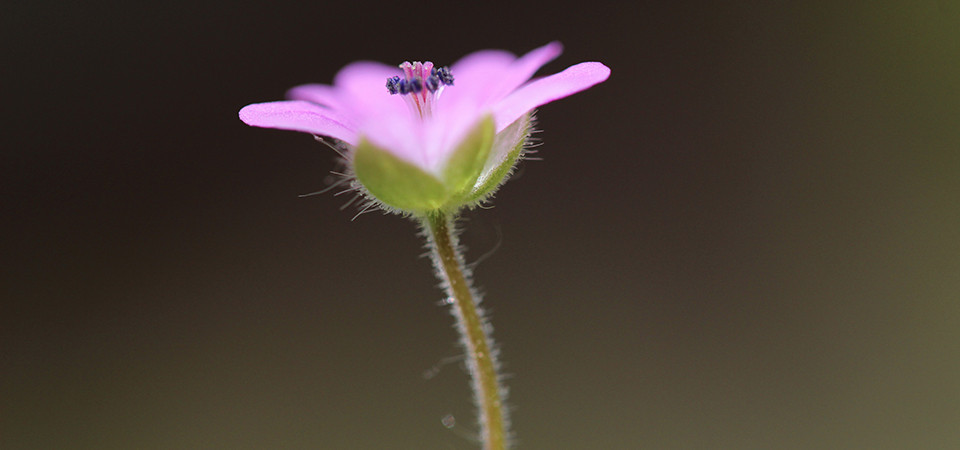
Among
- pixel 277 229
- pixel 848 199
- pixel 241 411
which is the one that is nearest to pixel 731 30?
pixel 848 199

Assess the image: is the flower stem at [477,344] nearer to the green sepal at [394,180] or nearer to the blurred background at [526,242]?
the green sepal at [394,180]

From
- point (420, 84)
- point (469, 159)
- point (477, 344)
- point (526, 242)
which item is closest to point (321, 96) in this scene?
point (420, 84)

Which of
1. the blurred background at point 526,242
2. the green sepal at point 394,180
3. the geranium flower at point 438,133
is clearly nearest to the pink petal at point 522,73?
the geranium flower at point 438,133

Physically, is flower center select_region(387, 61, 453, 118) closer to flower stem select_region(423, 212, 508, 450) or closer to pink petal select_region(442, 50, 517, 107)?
pink petal select_region(442, 50, 517, 107)

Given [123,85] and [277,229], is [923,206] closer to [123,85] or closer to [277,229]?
[277,229]

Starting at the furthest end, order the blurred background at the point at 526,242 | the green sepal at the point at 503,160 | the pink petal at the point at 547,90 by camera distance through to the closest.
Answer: the blurred background at the point at 526,242, the green sepal at the point at 503,160, the pink petal at the point at 547,90

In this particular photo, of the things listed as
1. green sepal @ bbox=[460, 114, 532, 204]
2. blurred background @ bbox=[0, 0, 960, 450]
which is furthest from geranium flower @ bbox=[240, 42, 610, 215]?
blurred background @ bbox=[0, 0, 960, 450]
